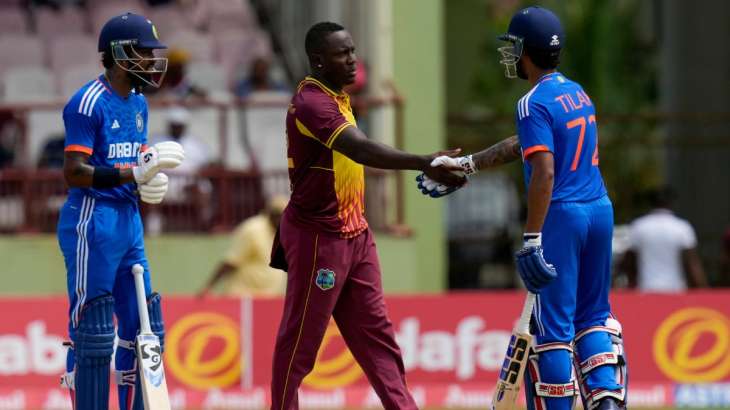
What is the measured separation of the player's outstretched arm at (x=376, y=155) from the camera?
7645mm

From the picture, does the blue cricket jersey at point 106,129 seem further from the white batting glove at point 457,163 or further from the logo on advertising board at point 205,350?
the logo on advertising board at point 205,350

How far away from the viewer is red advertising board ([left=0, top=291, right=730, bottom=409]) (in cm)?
1273

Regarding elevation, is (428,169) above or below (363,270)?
above

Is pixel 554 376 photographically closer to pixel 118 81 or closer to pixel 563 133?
pixel 563 133

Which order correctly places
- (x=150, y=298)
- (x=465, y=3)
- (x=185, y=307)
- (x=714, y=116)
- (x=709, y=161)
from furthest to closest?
(x=465, y=3) < (x=709, y=161) < (x=714, y=116) < (x=185, y=307) < (x=150, y=298)

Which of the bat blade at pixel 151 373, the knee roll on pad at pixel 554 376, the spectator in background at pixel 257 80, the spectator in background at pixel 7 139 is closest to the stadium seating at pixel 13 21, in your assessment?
the spectator in background at pixel 7 139

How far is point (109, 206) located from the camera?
27.0 feet

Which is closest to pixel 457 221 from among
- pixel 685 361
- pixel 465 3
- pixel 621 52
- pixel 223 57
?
pixel 223 57

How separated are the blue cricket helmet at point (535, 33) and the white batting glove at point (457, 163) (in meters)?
0.56

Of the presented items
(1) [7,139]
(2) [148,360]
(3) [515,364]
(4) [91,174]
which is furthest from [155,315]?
(1) [7,139]

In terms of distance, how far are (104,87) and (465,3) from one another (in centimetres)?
3203

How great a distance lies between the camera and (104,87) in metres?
8.20

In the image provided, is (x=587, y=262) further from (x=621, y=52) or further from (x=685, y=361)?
(x=621, y=52)

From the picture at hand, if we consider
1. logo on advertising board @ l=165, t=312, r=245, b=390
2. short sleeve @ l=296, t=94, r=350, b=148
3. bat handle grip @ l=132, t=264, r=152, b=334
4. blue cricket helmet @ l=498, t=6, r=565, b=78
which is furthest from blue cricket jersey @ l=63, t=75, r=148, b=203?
logo on advertising board @ l=165, t=312, r=245, b=390
